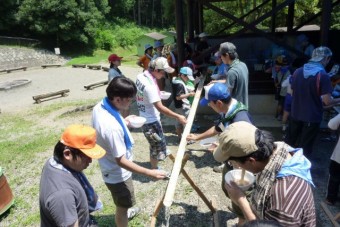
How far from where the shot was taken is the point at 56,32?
31.9m

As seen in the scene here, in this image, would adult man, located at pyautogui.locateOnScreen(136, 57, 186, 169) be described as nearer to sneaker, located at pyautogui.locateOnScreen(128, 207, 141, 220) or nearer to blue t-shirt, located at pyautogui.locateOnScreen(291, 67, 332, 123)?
sneaker, located at pyautogui.locateOnScreen(128, 207, 141, 220)

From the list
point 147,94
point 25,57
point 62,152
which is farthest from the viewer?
point 25,57

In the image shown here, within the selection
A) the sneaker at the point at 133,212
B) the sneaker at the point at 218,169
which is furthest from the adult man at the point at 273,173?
the sneaker at the point at 218,169

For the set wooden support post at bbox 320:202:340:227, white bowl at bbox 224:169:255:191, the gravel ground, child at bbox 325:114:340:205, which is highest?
white bowl at bbox 224:169:255:191

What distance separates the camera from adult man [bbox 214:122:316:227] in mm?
1735

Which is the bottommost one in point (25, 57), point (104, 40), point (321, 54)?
point (25, 57)

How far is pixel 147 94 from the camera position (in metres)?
4.33

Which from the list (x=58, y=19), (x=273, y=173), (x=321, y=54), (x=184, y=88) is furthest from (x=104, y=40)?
(x=273, y=173)

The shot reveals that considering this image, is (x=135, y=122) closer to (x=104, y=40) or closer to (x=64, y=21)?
(x=64, y=21)

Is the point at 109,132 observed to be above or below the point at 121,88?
below

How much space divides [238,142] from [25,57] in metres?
27.9

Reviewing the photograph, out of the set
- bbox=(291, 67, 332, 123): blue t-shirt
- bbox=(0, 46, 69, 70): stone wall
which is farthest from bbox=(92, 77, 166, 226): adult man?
bbox=(0, 46, 69, 70): stone wall

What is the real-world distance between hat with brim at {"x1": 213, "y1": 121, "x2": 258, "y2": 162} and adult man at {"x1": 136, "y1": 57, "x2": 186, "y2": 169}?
2.49 metres

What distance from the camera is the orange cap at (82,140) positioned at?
2.08 m
